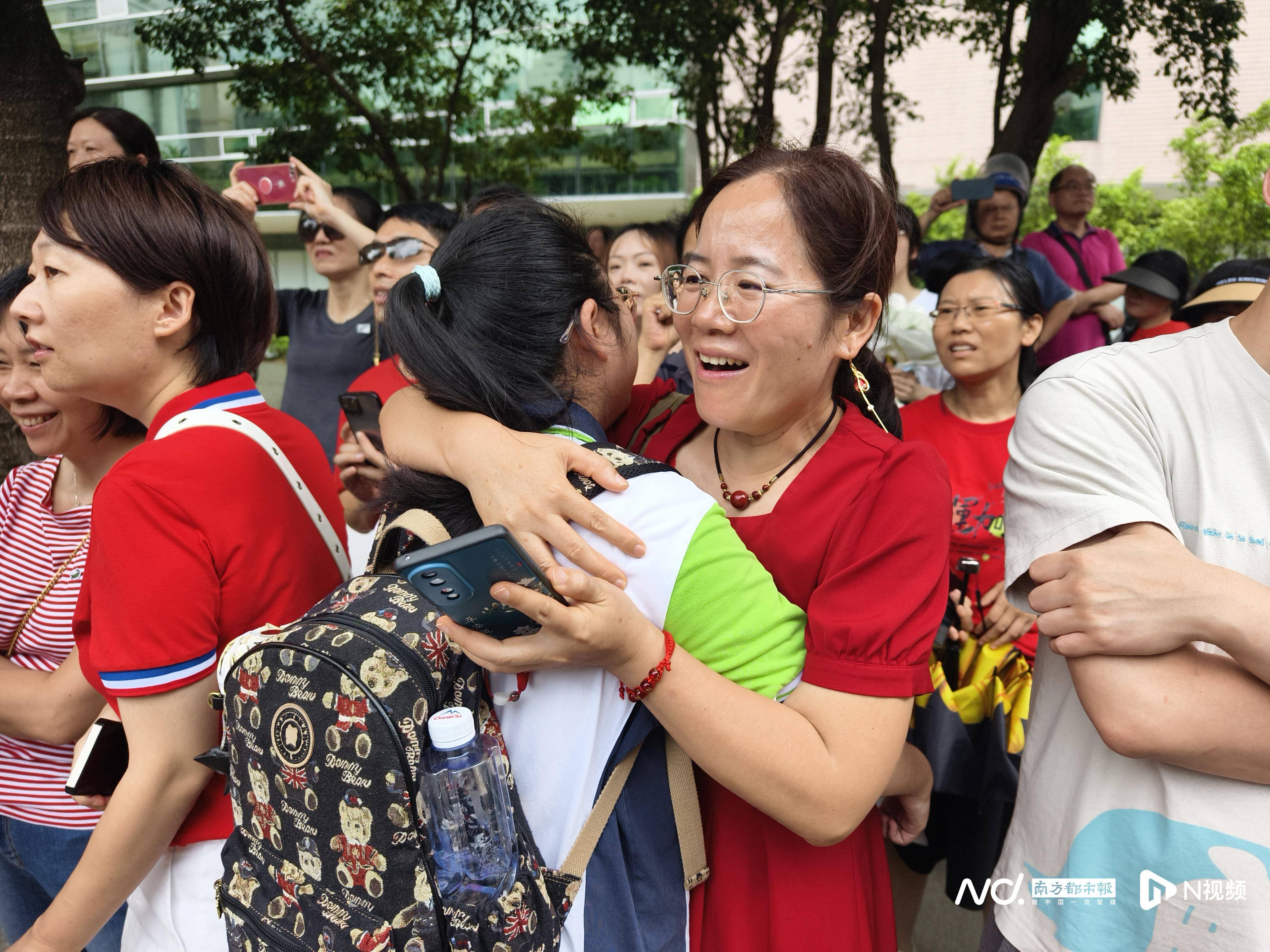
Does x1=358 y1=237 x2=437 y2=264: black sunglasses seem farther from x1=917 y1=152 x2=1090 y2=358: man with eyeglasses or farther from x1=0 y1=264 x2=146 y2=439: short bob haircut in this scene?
x1=917 y1=152 x2=1090 y2=358: man with eyeglasses

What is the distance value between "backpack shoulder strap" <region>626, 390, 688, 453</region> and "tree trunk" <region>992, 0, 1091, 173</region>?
17.6 feet

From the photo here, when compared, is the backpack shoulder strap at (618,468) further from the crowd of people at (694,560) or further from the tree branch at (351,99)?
the tree branch at (351,99)

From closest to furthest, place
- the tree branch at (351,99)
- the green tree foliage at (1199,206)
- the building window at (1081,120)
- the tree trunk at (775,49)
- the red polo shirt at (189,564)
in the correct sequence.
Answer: the red polo shirt at (189,564)
the tree branch at (351,99)
the tree trunk at (775,49)
the green tree foliage at (1199,206)
the building window at (1081,120)

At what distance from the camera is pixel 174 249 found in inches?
67.1

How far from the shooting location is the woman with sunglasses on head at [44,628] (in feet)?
6.05

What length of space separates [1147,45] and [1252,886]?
28622mm

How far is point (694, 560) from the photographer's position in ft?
3.86

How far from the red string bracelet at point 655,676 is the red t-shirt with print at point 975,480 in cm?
178

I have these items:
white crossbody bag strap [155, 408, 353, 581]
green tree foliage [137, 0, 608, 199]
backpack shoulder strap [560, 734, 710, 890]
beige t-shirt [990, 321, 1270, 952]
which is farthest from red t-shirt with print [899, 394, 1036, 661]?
green tree foliage [137, 0, 608, 199]

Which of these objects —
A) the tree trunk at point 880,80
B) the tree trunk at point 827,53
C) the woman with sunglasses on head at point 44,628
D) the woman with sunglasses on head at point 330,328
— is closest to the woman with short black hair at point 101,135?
the woman with sunglasses on head at point 330,328

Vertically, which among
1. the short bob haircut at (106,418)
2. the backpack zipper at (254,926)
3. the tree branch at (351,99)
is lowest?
the backpack zipper at (254,926)

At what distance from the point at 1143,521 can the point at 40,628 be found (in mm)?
2215

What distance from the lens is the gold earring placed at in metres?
1.59

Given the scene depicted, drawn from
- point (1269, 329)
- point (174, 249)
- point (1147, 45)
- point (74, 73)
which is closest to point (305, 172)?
point (74, 73)
